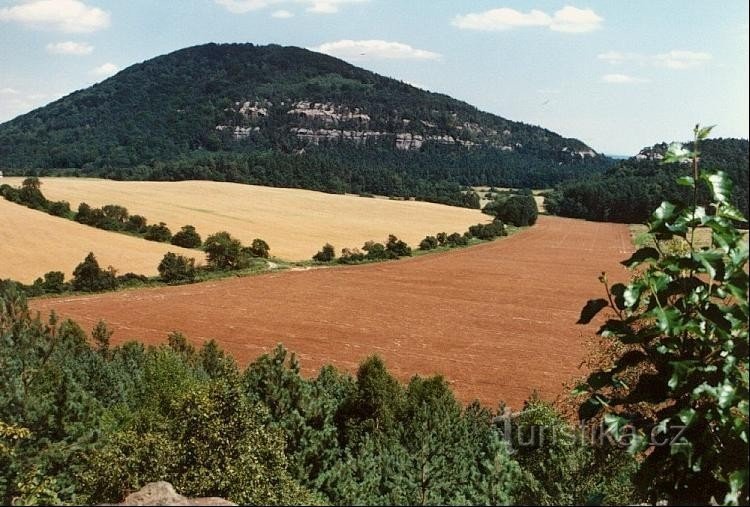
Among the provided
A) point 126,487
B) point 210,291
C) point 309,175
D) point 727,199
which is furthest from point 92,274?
point 309,175

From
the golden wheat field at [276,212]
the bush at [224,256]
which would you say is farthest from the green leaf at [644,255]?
the golden wheat field at [276,212]

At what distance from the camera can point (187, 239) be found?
8206 cm

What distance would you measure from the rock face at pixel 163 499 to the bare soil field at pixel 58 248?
62252 mm

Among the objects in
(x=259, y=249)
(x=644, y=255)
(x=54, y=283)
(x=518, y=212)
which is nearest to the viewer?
(x=644, y=255)

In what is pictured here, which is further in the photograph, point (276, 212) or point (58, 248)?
point (276, 212)

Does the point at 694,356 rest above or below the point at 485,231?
above

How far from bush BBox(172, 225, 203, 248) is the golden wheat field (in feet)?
15.9

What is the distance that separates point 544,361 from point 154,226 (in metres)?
61.3

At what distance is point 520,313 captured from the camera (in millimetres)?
55344

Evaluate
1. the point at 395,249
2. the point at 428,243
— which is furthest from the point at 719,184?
the point at 428,243

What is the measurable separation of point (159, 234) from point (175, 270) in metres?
19.3

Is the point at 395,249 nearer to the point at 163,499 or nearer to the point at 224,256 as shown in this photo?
the point at 224,256

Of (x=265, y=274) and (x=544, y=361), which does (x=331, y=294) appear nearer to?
(x=265, y=274)

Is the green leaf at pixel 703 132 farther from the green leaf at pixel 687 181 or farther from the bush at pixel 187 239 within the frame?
the bush at pixel 187 239
